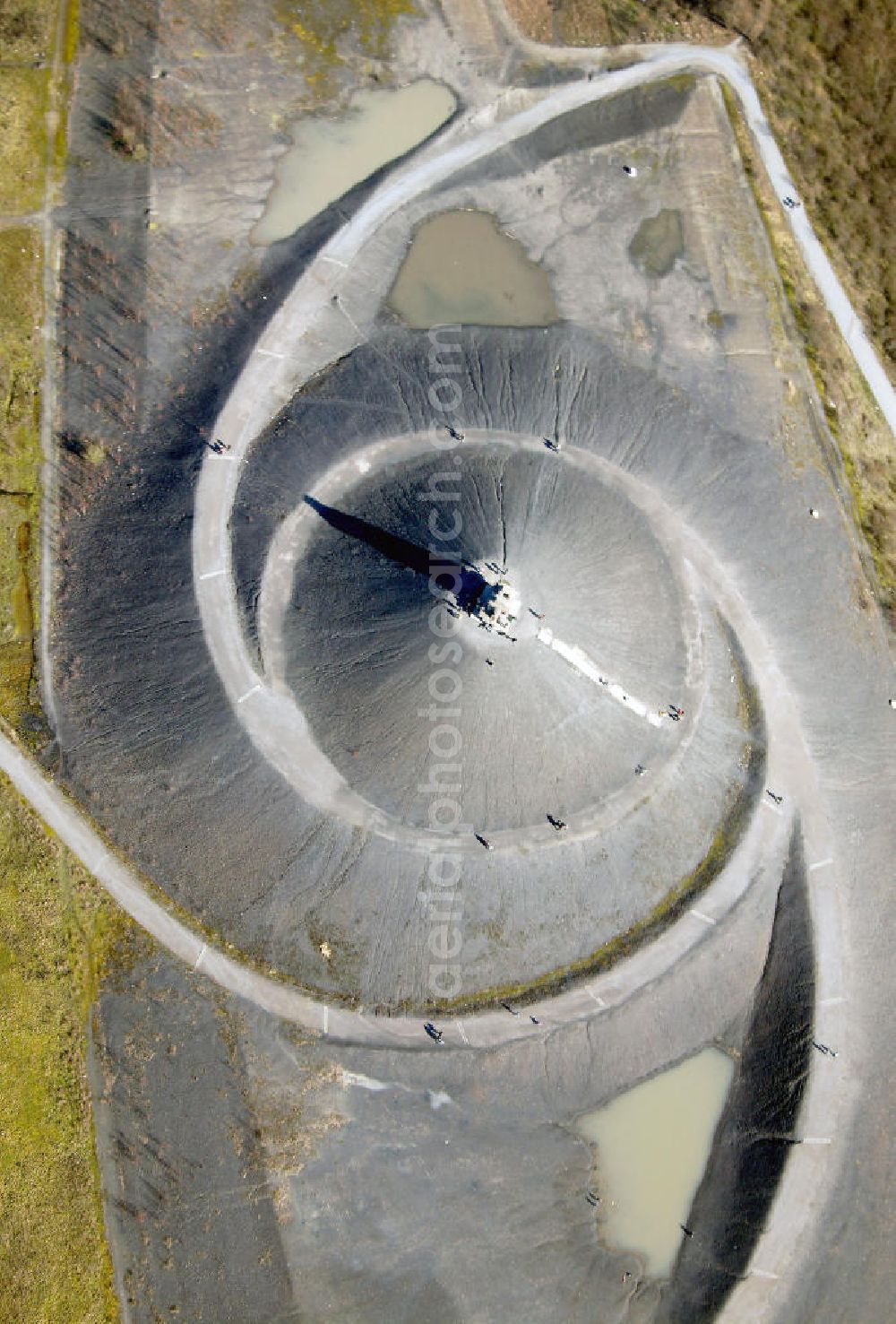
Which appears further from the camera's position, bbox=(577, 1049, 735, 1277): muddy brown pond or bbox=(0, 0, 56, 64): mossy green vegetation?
bbox=(0, 0, 56, 64): mossy green vegetation

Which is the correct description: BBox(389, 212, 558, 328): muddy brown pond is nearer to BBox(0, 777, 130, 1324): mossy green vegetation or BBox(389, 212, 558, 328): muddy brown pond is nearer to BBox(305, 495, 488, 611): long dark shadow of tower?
BBox(305, 495, 488, 611): long dark shadow of tower

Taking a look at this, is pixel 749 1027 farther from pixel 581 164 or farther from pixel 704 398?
pixel 581 164

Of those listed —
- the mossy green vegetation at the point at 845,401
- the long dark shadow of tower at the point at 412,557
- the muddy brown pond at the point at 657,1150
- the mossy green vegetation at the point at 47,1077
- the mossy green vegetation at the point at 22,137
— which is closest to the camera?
the long dark shadow of tower at the point at 412,557

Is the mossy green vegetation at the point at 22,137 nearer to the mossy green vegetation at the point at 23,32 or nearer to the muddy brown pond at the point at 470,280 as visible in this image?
the mossy green vegetation at the point at 23,32

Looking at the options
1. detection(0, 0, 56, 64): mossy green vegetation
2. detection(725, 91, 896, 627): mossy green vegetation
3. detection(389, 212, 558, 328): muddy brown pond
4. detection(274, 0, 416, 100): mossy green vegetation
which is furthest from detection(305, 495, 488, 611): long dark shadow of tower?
detection(0, 0, 56, 64): mossy green vegetation

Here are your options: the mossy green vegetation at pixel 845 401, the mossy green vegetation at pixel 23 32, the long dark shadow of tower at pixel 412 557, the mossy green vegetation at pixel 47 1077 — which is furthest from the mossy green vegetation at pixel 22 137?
the mossy green vegetation at pixel 845 401

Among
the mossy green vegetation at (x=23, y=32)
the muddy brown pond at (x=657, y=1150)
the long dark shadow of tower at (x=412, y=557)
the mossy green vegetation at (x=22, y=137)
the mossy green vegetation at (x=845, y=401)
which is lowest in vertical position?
the muddy brown pond at (x=657, y=1150)

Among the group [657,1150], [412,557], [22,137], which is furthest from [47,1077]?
[22,137]

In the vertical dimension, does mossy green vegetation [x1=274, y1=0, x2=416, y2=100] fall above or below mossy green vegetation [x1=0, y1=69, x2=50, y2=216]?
above
